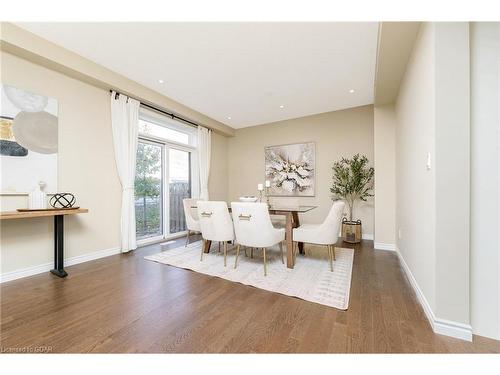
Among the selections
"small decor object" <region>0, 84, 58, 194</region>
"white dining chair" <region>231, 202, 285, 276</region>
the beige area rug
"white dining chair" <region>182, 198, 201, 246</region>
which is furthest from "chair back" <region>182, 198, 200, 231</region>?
"small decor object" <region>0, 84, 58, 194</region>

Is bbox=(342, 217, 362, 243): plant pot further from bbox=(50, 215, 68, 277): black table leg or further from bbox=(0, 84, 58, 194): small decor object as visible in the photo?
bbox=(0, 84, 58, 194): small decor object

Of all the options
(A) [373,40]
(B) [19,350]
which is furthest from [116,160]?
(A) [373,40]

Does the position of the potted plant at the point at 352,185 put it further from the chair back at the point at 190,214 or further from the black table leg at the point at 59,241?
the black table leg at the point at 59,241

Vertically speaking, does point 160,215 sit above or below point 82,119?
below

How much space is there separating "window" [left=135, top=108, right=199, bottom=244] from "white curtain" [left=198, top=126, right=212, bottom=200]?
153 millimetres

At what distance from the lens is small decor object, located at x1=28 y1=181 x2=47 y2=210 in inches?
96.2

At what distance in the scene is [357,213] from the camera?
177 inches

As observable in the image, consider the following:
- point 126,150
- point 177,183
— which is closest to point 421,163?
point 126,150

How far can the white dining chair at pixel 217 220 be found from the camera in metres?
2.90

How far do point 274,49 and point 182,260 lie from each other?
3.02 m

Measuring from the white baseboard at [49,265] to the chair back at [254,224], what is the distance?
2.17m

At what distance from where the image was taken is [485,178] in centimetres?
141

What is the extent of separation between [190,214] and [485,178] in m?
3.48

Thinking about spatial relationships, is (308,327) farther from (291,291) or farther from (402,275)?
(402,275)
